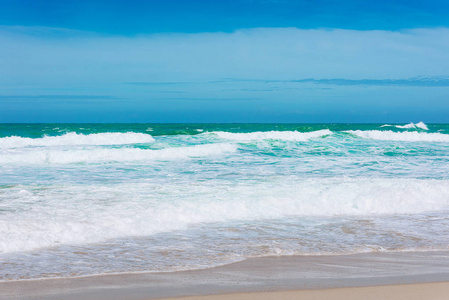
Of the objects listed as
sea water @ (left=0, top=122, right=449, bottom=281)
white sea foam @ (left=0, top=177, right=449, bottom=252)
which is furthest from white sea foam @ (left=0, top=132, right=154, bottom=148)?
white sea foam @ (left=0, top=177, right=449, bottom=252)

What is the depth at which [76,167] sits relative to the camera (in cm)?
1269

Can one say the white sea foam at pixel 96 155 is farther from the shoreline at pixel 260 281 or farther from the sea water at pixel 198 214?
the shoreline at pixel 260 281

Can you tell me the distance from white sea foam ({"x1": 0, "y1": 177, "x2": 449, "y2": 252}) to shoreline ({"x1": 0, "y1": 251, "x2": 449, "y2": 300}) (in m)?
1.50

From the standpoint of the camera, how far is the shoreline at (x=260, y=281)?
3.76 m

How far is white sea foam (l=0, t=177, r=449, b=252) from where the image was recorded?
5715 mm

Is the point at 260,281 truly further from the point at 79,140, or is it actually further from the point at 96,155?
the point at 79,140

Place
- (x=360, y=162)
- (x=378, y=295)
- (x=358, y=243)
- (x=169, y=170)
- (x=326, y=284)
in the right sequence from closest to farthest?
(x=378, y=295) < (x=326, y=284) < (x=358, y=243) < (x=169, y=170) < (x=360, y=162)

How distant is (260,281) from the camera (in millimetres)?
4109

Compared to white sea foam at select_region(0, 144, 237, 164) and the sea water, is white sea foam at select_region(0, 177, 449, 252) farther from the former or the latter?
white sea foam at select_region(0, 144, 237, 164)

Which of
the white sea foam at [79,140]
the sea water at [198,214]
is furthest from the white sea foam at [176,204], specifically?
the white sea foam at [79,140]

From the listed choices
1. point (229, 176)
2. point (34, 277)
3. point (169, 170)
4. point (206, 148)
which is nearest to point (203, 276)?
point (34, 277)

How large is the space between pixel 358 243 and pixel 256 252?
4.60 ft

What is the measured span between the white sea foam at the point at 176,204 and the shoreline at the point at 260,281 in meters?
1.50

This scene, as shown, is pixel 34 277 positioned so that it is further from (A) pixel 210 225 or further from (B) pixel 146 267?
(A) pixel 210 225
